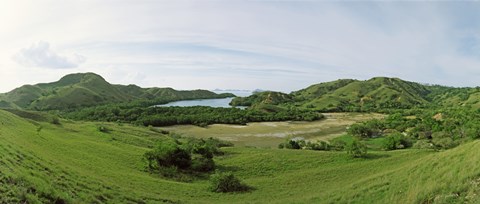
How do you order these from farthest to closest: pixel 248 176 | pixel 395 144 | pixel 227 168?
pixel 395 144, pixel 227 168, pixel 248 176

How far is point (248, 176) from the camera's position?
3988 cm

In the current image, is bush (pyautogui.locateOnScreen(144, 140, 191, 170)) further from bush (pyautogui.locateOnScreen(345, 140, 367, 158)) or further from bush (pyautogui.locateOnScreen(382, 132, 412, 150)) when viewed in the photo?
bush (pyautogui.locateOnScreen(382, 132, 412, 150))

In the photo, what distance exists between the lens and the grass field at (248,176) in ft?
55.7

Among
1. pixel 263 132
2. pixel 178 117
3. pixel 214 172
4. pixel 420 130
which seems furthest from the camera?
pixel 178 117

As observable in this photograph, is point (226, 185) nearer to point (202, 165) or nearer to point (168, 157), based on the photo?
point (202, 165)

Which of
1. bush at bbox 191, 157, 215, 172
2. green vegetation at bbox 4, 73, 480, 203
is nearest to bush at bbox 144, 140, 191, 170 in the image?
green vegetation at bbox 4, 73, 480, 203

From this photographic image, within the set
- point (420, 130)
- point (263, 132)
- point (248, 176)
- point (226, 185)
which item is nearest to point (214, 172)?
point (248, 176)

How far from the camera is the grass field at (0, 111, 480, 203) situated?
1697cm

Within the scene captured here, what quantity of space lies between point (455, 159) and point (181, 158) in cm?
3038

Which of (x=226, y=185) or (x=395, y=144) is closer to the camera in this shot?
(x=226, y=185)

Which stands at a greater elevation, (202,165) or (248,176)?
(202,165)

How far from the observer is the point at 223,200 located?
29.2 m

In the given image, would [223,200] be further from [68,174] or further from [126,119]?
[126,119]

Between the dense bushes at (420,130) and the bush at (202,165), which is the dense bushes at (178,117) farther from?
the bush at (202,165)
